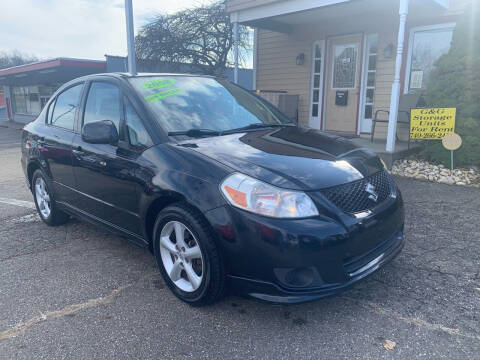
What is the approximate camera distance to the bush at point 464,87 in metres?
6.30

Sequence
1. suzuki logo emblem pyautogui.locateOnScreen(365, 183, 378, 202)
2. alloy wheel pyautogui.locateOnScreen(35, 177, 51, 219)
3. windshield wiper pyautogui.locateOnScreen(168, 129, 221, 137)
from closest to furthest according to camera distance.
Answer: suzuki logo emblem pyautogui.locateOnScreen(365, 183, 378, 202)
windshield wiper pyautogui.locateOnScreen(168, 129, 221, 137)
alloy wheel pyautogui.locateOnScreen(35, 177, 51, 219)

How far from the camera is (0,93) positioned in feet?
122

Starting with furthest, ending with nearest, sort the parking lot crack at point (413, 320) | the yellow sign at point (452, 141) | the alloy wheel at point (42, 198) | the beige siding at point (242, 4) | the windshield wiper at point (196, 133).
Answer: the beige siding at point (242, 4) < the yellow sign at point (452, 141) < the alloy wheel at point (42, 198) < the windshield wiper at point (196, 133) < the parking lot crack at point (413, 320)

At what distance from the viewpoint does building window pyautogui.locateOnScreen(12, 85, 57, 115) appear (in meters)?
23.4

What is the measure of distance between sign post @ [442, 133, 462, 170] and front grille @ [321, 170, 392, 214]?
4.19 metres

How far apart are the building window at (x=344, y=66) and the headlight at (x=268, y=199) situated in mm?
7739

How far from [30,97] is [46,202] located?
A: 24257 mm

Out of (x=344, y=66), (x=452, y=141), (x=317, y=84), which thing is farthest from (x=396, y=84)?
(x=317, y=84)

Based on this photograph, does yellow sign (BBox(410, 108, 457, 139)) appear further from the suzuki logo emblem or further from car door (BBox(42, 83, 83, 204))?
car door (BBox(42, 83, 83, 204))

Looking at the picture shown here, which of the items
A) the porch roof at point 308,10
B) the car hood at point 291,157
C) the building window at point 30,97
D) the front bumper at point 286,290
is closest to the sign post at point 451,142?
the porch roof at point 308,10

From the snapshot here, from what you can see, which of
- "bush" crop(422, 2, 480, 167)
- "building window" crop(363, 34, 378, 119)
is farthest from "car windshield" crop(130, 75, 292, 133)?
"building window" crop(363, 34, 378, 119)

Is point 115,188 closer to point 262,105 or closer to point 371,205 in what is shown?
point 262,105

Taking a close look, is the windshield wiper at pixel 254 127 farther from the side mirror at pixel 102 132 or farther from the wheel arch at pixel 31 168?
the wheel arch at pixel 31 168

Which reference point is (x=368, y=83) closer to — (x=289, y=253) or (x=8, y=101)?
(x=289, y=253)
